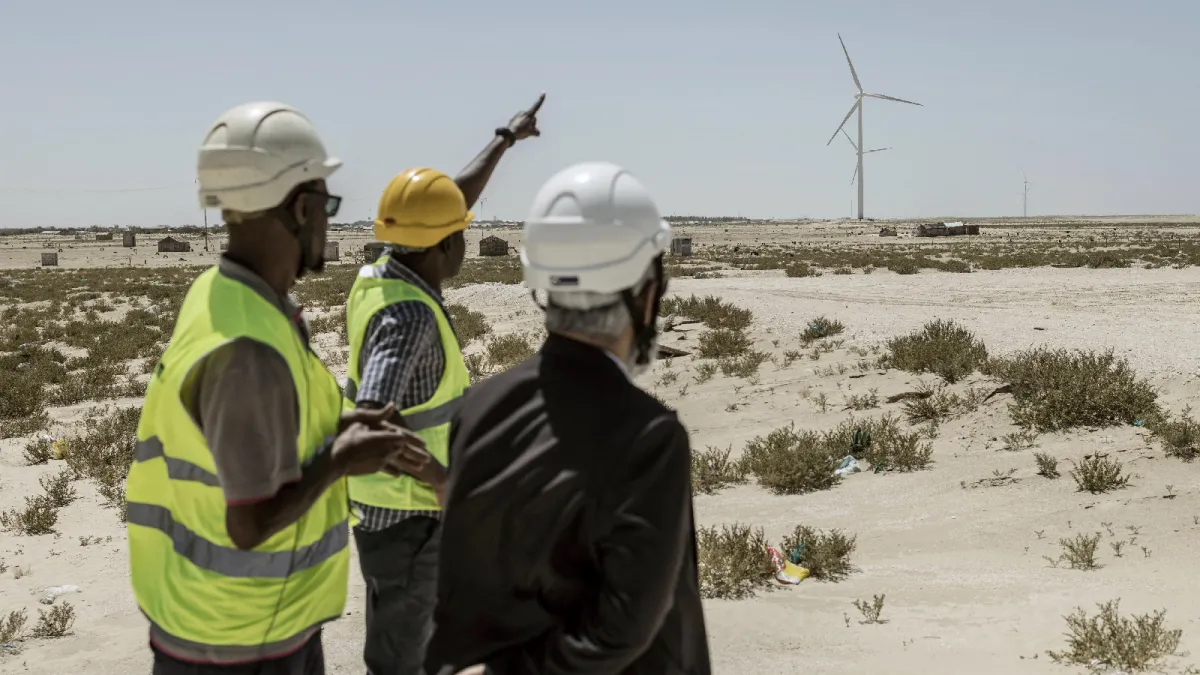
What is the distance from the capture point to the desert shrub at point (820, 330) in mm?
13766

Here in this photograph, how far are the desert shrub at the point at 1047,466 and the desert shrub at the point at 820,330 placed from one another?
20.3ft

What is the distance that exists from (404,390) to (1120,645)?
350cm

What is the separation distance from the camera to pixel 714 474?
322 inches

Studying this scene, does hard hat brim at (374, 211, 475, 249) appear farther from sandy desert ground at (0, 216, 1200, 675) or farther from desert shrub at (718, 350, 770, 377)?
desert shrub at (718, 350, 770, 377)

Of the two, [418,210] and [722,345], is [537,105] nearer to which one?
[418,210]

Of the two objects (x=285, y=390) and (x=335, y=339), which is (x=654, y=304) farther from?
(x=335, y=339)

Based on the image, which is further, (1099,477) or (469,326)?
(469,326)

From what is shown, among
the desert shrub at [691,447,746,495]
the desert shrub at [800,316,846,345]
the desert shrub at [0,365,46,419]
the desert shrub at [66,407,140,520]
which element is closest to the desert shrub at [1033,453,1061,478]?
the desert shrub at [691,447,746,495]

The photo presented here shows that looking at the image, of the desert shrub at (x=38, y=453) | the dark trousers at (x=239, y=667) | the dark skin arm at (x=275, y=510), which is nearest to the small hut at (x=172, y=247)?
the desert shrub at (x=38, y=453)

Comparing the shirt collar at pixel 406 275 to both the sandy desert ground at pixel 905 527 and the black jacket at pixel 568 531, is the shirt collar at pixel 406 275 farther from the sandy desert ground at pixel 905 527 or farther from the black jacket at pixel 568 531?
the sandy desert ground at pixel 905 527

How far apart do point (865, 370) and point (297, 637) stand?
32.9ft

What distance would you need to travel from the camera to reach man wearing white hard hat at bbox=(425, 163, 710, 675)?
1438mm

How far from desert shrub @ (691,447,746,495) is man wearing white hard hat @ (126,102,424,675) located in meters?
6.05

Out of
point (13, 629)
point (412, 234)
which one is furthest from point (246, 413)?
point (13, 629)
